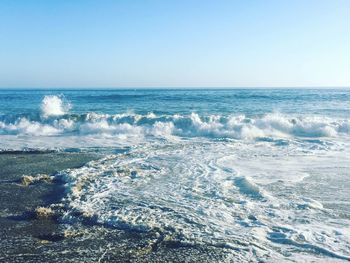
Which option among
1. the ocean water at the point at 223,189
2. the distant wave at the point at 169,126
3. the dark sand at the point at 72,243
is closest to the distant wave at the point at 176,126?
the distant wave at the point at 169,126

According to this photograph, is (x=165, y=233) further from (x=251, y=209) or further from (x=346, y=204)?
(x=346, y=204)

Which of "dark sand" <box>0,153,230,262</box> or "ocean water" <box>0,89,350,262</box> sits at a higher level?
"dark sand" <box>0,153,230,262</box>

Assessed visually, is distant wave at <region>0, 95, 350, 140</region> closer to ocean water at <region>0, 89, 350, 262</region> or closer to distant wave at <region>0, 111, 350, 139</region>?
distant wave at <region>0, 111, 350, 139</region>

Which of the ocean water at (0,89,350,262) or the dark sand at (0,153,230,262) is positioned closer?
the dark sand at (0,153,230,262)

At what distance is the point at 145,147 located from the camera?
15.1 meters

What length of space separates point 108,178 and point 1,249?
4.43 metres

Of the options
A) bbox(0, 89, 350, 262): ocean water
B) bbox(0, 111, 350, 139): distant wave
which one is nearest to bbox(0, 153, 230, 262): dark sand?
bbox(0, 89, 350, 262): ocean water

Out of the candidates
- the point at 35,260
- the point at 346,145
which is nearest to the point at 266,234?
the point at 35,260

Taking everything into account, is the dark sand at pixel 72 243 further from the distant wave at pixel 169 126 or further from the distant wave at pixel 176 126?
the distant wave at pixel 176 126

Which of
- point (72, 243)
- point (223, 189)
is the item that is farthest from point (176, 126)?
point (72, 243)

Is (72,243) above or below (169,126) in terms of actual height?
above

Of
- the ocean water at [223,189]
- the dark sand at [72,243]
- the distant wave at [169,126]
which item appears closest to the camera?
the dark sand at [72,243]

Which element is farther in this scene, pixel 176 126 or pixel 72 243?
pixel 176 126

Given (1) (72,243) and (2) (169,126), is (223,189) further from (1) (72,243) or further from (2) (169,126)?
(2) (169,126)
